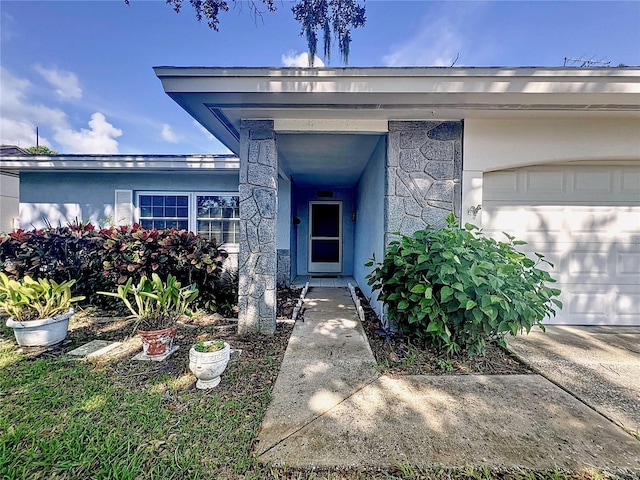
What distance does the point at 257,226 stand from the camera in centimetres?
355

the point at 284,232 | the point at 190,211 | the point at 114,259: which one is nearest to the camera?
the point at 114,259

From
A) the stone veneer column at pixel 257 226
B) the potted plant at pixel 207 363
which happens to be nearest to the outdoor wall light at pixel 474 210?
the stone veneer column at pixel 257 226

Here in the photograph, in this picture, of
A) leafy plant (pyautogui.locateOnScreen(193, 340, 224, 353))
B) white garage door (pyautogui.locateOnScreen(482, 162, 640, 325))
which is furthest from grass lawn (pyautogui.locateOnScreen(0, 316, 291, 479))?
white garage door (pyautogui.locateOnScreen(482, 162, 640, 325))

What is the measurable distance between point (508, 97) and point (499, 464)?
3.38m

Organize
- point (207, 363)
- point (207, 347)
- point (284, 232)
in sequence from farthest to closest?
point (284, 232) < point (207, 347) < point (207, 363)

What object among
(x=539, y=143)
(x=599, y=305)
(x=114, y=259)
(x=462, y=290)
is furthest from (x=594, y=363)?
(x=114, y=259)

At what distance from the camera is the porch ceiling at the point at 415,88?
280 cm

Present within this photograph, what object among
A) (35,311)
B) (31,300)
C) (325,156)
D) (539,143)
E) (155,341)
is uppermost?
(325,156)

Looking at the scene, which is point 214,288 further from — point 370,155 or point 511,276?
point 511,276

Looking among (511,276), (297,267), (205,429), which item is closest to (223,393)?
(205,429)

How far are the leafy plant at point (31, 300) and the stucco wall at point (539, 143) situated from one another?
529 centimetres

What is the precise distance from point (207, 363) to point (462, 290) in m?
2.44

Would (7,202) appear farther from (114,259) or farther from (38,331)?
(38,331)

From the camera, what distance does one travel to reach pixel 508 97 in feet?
9.71
